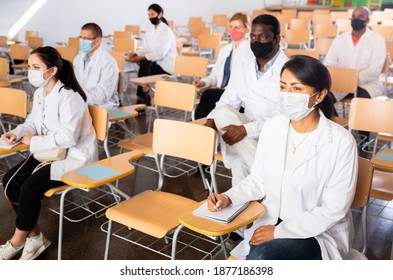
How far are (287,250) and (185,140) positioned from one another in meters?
1.03

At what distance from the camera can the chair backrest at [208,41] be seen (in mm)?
7512

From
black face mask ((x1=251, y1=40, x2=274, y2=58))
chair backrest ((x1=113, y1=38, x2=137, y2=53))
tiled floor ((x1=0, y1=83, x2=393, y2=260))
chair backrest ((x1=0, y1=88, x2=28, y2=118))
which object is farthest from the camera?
chair backrest ((x1=113, y1=38, x2=137, y2=53))

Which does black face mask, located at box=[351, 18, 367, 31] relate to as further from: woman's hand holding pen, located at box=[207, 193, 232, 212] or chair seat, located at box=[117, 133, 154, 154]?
woman's hand holding pen, located at box=[207, 193, 232, 212]

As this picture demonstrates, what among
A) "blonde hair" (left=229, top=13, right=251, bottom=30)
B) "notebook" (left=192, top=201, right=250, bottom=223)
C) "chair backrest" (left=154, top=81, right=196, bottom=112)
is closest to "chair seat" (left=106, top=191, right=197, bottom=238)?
"notebook" (left=192, top=201, right=250, bottom=223)

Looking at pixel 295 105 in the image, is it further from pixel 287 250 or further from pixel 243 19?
pixel 243 19

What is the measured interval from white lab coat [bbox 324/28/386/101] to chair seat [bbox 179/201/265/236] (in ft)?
10.4

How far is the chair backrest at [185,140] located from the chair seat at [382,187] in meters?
0.95

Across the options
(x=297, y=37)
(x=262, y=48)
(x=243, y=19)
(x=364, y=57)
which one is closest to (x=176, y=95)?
(x=262, y=48)

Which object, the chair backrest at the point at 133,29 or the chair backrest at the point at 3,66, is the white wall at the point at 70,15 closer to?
the chair backrest at the point at 133,29

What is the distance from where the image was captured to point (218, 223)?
73.3 inches

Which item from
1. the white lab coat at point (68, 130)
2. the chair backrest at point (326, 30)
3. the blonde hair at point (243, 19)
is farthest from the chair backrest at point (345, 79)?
the chair backrest at point (326, 30)

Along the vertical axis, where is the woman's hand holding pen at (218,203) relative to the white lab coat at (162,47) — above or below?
below

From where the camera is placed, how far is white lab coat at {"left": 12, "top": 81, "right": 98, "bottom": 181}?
9.06 ft
